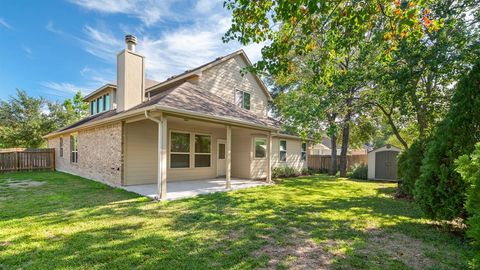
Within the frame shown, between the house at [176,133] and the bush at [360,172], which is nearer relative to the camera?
the house at [176,133]

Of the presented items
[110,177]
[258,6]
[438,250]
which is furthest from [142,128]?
[438,250]

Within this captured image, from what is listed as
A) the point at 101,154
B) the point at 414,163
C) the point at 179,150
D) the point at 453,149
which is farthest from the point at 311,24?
the point at 101,154

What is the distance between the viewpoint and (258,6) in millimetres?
4895

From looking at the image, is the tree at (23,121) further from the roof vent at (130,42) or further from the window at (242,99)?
the window at (242,99)

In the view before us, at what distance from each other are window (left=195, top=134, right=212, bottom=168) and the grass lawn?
4643mm

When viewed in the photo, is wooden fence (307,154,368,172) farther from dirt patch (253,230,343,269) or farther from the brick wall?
dirt patch (253,230,343,269)

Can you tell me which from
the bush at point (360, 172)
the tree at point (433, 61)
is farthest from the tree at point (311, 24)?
the bush at point (360, 172)

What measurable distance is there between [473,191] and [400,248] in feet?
6.02

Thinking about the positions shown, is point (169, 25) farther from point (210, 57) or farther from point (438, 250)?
point (438, 250)

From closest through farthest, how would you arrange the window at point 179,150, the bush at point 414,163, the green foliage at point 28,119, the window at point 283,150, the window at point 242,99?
the bush at point 414,163
the window at point 179,150
the window at point 242,99
the window at point 283,150
the green foliage at point 28,119

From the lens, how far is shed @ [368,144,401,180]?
12.9 metres

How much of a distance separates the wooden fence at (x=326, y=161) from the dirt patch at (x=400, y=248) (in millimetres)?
13658

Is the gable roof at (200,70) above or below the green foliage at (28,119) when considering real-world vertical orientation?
above

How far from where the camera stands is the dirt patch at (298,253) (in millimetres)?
3211
